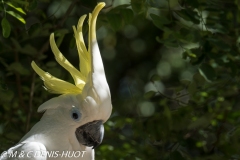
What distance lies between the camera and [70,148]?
2098 mm

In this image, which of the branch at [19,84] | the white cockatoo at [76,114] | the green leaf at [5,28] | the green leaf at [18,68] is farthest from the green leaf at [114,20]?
the branch at [19,84]

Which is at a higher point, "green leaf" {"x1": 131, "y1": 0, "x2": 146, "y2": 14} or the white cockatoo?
"green leaf" {"x1": 131, "y1": 0, "x2": 146, "y2": 14}

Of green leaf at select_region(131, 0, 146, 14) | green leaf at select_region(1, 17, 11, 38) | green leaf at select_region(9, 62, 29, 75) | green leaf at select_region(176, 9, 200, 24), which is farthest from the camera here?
green leaf at select_region(9, 62, 29, 75)

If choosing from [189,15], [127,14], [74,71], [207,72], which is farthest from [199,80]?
[74,71]

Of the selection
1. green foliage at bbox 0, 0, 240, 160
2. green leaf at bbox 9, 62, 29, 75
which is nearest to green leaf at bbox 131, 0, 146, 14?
green foliage at bbox 0, 0, 240, 160

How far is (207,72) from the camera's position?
2.47 metres

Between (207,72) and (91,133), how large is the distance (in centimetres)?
67

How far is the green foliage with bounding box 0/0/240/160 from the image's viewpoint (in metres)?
2.46

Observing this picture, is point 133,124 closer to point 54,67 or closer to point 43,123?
point 54,67

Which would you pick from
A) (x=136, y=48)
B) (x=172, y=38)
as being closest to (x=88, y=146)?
(x=172, y=38)

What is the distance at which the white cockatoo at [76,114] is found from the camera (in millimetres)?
1998

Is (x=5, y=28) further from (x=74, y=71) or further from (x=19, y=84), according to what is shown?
(x=19, y=84)

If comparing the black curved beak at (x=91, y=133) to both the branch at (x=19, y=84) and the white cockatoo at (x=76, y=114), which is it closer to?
the white cockatoo at (x=76, y=114)

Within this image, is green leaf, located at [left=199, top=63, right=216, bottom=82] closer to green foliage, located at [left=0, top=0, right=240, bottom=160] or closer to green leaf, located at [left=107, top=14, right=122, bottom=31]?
green foliage, located at [left=0, top=0, right=240, bottom=160]
